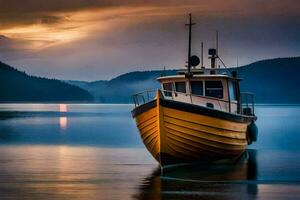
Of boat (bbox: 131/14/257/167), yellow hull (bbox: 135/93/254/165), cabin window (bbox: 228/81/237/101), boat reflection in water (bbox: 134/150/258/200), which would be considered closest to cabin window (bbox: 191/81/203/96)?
boat (bbox: 131/14/257/167)

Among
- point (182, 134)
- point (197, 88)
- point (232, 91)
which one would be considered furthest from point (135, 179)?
point (232, 91)

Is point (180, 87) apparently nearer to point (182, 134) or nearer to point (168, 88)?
point (168, 88)

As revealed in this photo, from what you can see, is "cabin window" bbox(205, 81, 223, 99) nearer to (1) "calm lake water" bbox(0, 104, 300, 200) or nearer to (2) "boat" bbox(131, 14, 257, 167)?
(2) "boat" bbox(131, 14, 257, 167)

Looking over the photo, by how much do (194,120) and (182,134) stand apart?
0.64 metres

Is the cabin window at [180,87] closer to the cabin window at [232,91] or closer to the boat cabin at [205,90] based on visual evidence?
the boat cabin at [205,90]

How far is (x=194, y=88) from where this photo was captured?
28.1 m

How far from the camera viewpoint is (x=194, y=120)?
24844 millimetres

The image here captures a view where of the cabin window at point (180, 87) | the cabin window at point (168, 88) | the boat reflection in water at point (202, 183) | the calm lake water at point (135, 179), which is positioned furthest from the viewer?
the cabin window at point (168, 88)

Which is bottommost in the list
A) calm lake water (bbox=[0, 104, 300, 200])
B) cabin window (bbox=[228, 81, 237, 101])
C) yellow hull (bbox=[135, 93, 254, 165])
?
calm lake water (bbox=[0, 104, 300, 200])

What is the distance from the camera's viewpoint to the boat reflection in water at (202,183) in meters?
20.0

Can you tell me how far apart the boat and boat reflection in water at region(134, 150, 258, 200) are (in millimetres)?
562

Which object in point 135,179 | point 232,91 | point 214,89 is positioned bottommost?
point 135,179

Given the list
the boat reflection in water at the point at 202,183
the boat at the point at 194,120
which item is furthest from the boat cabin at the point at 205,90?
the boat reflection in water at the point at 202,183

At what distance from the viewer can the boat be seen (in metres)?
24.6
